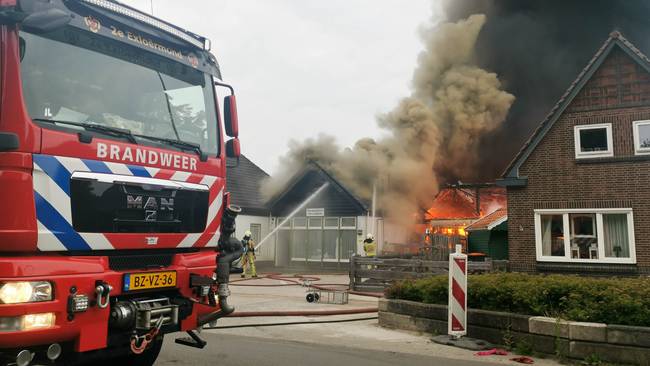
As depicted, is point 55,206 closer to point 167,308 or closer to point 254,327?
point 167,308

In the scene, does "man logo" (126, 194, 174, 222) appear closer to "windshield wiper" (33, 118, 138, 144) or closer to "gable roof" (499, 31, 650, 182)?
"windshield wiper" (33, 118, 138, 144)

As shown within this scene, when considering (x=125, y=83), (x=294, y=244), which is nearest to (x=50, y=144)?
(x=125, y=83)

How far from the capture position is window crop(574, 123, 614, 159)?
14.5 metres

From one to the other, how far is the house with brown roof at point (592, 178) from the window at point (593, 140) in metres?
0.03

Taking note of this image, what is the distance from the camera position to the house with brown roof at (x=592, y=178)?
14.1m

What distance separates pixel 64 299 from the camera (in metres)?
3.62

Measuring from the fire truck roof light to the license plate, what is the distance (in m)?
2.23

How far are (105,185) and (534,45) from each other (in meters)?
34.5

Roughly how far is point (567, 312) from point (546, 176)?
370 inches

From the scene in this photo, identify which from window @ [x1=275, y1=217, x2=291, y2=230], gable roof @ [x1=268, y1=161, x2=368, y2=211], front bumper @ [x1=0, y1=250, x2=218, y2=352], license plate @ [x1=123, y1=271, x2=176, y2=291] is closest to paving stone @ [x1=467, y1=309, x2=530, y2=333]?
license plate @ [x1=123, y1=271, x2=176, y2=291]

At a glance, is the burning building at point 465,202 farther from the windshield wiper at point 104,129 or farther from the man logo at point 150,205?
the windshield wiper at point 104,129

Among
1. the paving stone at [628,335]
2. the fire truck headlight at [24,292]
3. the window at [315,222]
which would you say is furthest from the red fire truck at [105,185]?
the window at [315,222]

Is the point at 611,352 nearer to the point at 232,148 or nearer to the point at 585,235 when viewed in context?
the point at 232,148

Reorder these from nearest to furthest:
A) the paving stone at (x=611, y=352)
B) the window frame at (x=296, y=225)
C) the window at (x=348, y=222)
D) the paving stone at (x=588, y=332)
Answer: the paving stone at (x=611, y=352), the paving stone at (x=588, y=332), the window at (x=348, y=222), the window frame at (x=296, y=225)
